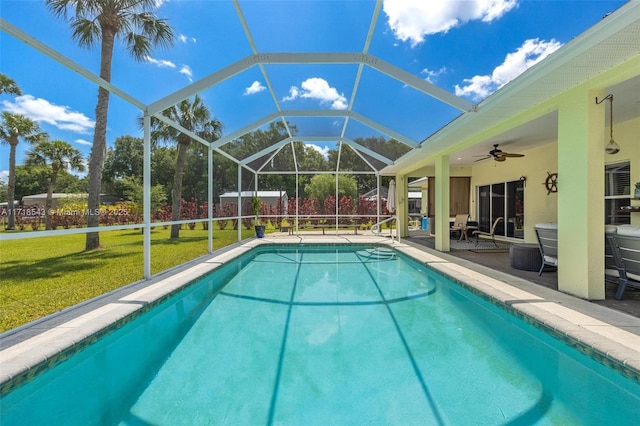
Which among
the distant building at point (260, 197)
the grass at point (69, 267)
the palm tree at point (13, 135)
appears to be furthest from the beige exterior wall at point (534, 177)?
the palm tree at point (13, 135)

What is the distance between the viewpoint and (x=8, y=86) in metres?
3.75

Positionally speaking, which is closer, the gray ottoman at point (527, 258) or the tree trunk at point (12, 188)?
the tree trunk at point (12, 188)

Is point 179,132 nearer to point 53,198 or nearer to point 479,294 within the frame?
point 53,198

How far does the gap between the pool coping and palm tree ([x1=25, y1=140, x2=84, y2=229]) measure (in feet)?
3.92

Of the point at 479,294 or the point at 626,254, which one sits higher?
the point at 626,254

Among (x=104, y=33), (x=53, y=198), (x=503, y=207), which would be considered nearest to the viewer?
(x=53, y=198)

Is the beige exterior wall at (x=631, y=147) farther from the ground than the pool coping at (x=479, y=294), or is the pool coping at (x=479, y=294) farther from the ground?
the beige exterior wall at (x=631, y=147)

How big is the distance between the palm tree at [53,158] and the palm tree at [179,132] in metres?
3.55

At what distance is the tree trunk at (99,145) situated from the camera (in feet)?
16.4

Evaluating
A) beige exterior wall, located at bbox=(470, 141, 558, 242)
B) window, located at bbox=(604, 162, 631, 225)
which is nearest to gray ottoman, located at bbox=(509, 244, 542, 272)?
window, located at bbox=(604, 162, 631, 225)

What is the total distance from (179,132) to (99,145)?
307 centimetres

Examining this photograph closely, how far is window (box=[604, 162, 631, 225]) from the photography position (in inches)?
229

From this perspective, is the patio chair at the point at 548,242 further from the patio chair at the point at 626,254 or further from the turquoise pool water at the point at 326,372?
the turquoise pool water at the point at 326,372

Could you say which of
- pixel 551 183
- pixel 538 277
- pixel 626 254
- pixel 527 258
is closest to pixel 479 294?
pixel 538 277
